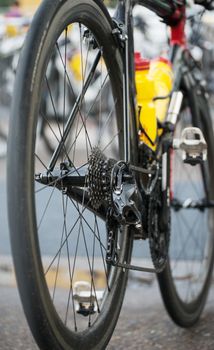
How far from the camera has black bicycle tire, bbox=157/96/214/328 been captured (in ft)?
12.4

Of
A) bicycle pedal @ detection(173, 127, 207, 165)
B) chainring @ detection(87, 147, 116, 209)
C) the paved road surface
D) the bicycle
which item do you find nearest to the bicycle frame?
the bicycle

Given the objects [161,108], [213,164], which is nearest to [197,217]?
[213,164]

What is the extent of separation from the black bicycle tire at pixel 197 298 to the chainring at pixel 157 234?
0.22 meters

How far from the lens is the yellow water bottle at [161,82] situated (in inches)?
148

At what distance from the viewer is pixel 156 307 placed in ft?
14.5

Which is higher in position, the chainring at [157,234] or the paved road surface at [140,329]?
the chainring at [157,234]

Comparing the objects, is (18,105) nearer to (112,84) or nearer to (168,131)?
(112,84)

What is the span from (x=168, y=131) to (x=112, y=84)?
1.88ft

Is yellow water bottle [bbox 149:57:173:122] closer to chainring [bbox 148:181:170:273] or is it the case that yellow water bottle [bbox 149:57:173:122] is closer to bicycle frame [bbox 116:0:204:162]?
bicycle frame [bbox 116:0:204:162]

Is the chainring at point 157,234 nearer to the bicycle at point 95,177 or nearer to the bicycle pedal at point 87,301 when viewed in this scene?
the bicycle at point 95,177

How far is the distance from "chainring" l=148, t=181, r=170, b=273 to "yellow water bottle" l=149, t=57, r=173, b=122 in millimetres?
401

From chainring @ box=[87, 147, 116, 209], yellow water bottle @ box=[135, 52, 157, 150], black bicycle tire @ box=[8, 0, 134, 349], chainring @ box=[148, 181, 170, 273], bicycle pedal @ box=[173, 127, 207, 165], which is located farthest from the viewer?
bicycle pedal @ box=[173, 127, 207, 165]

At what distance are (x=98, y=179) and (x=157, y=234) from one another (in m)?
0.65

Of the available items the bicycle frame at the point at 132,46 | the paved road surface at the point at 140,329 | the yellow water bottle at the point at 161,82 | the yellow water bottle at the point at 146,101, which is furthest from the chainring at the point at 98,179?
the paved road surface at the point at 140,329
